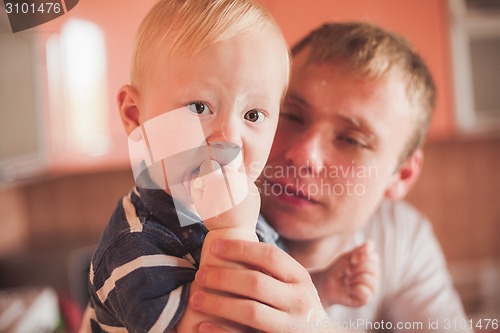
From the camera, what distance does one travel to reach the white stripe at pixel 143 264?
0.28 metres

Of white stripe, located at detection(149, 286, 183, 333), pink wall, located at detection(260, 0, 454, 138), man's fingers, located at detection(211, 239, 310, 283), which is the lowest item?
white stripe, located at detection(149, 286, 183, 333)

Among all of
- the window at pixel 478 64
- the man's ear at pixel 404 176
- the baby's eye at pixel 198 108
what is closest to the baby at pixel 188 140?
the baby's eye at pixel 198 108

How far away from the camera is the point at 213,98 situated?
263mm

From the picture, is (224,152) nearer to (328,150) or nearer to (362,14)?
(328,150)

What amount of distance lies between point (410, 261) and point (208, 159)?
13.7 inches

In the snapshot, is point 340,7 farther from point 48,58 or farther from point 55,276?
point 55,276

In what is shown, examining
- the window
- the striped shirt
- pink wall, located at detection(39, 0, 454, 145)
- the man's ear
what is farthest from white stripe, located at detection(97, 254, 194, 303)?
the window

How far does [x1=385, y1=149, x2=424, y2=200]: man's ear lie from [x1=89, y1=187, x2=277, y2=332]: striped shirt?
Answer: 0.18 metres

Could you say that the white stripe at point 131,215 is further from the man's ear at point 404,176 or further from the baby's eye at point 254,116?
the man's ear at point 404,176

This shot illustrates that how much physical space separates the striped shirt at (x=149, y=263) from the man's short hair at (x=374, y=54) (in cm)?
14

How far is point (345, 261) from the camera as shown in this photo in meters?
0.41

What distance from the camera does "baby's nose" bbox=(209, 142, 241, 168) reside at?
267 millimetres

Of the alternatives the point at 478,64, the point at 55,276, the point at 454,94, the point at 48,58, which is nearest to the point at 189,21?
the point at 48,58

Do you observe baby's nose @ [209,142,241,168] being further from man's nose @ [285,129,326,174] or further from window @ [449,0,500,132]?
window @ [449,0,500,132]
